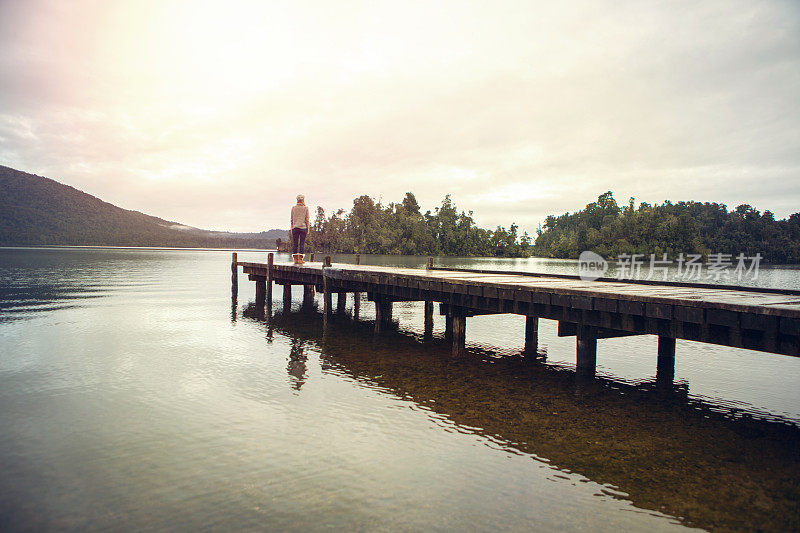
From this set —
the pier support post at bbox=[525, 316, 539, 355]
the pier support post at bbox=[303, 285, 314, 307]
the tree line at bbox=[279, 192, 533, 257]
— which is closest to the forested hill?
the tree line at bbox=[279, 192, 533, 257]

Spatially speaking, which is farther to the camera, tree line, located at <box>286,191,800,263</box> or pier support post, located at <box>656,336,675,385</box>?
tree line, located at <box>286,191,800,263</box>

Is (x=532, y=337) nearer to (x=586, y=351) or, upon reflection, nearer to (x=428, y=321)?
(x=586, y=351)

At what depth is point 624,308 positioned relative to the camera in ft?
32.7

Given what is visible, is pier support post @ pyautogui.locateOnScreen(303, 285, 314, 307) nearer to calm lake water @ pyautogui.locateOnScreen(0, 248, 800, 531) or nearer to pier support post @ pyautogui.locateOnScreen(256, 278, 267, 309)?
pier support post @ pyautogui.locateOnScreen(256, 278, 267, 309)

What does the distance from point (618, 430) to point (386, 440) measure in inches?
176

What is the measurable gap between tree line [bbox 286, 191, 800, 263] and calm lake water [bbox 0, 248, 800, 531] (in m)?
103

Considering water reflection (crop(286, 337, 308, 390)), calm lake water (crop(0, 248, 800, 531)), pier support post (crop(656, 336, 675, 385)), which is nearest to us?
calm lake water (crop(0, 248, 800, 531))

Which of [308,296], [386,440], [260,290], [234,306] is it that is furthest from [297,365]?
[260,290]

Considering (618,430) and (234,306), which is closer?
(618,430)

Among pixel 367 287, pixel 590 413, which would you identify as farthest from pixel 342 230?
pixel 590 413

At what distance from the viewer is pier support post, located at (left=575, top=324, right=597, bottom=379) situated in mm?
11523

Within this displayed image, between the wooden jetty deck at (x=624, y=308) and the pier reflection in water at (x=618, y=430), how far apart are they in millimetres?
1269

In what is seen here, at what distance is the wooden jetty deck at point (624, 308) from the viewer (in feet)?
27.0

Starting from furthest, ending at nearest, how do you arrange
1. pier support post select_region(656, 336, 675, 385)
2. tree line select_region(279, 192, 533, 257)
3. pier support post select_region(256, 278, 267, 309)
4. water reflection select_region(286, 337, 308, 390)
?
tree line select_region(279, 192, 533, 257)
pier support post select_region(256, 278, 267, 309)
pier support post select_region(656, 336, 675, 385)
water reflection select_region(286, 337, 308, 390)
